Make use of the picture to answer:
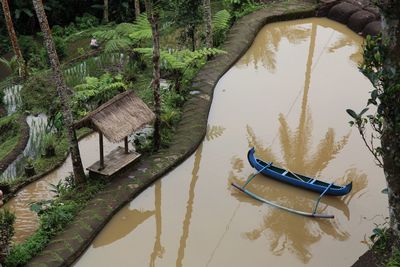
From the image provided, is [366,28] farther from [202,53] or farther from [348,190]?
[348,190]

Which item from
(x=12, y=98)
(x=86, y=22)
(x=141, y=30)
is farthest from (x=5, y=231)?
(x=86, y=22)

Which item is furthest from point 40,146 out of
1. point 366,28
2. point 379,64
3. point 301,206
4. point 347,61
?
point 366,28

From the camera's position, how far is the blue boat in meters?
9.01

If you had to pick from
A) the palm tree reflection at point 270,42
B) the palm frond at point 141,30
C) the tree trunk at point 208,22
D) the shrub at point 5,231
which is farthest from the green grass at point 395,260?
the tree trunk at point 208,22

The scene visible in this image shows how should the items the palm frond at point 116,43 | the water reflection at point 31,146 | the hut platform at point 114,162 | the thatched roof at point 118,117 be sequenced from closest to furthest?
1. the thatched roof at point 118,117
2. the hut platform at point 114,162
3. the water reflection at point 31,146
4. the palm frond at point 116,43

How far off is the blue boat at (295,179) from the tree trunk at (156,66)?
184 centimetres

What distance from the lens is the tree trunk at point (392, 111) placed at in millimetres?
5645

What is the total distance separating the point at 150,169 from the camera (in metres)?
9.73

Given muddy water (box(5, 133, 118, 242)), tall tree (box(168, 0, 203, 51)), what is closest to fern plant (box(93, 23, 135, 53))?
tall tree (box(168, 0, 203, 51))

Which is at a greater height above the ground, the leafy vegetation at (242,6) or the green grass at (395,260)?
the leafy vegetation at (242,6)

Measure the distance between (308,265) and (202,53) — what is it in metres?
6.48

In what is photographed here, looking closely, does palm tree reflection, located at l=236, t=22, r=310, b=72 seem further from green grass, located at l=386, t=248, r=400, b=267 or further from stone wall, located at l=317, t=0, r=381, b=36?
green grass, located at l=386, t=248, r=400, b=267

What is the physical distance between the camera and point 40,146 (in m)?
11.0

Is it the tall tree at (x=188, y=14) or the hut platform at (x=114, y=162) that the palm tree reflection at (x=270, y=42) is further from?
the hut platform at (x=114, y=162)
